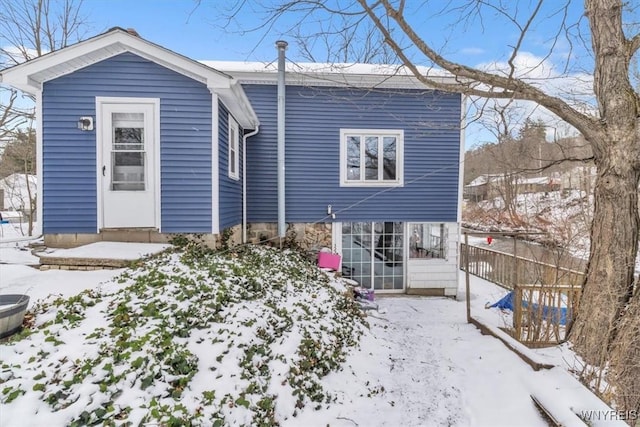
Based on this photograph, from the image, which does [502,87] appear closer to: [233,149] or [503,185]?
[233,149]

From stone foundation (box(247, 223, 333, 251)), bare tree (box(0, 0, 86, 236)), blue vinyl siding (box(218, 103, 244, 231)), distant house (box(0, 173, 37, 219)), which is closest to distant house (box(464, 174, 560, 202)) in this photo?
stone foundation (box(247, 223, 333, 251))

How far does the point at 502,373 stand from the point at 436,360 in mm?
812

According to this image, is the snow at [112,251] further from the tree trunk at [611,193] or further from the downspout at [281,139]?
the tree trunk at [611,193]

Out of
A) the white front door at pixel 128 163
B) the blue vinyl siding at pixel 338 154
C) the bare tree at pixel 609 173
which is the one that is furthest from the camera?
the blue vinyl siding at pixel 338 154

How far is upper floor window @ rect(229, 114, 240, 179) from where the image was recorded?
657 cm

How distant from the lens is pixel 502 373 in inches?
144

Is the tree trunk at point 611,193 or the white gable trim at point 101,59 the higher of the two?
the white gable trim at point 101,59

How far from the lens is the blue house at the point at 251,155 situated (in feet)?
17.5

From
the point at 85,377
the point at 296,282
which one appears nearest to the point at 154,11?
the point at 296,282

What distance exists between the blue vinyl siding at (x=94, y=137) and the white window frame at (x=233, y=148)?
39.0 inches

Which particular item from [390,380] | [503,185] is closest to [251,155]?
[390,380]

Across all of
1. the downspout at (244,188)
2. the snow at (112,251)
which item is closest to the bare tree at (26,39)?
the downspout at (244,188)

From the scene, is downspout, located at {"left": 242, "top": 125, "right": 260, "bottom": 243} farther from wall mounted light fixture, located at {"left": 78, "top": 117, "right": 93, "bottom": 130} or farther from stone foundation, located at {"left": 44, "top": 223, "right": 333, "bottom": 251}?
wall mounted light fixture, located at {"left": 78, "top": 117, "right": 93, "bottom": 130}

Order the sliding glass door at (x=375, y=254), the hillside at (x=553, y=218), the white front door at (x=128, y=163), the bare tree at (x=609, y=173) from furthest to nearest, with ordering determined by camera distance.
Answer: the sliding glass door at (x=375, y=254)
the hillside at (x=553, y=218)
the white front door at (x=128, y=163)
the bare tree at (x=609, y=173)
